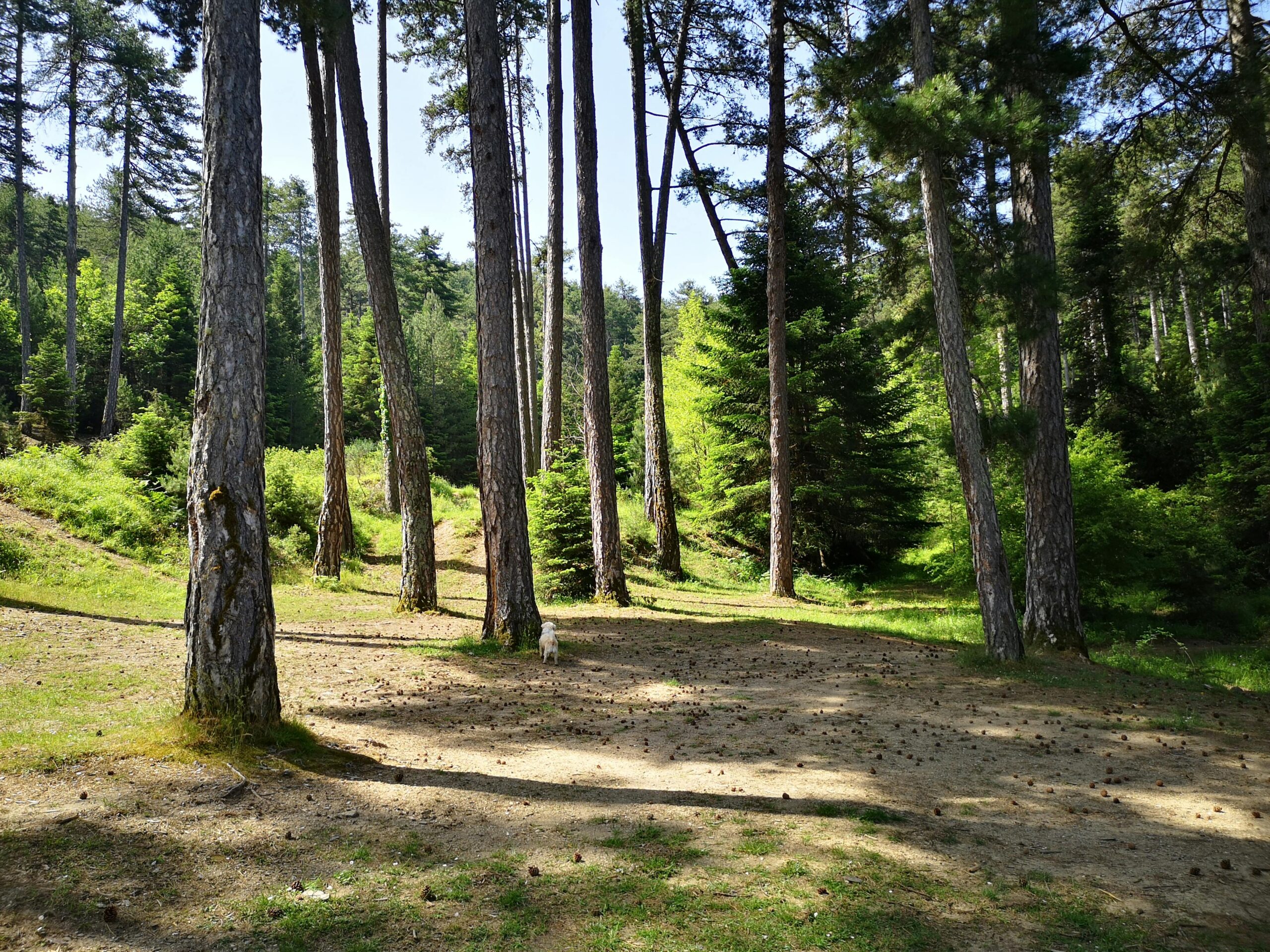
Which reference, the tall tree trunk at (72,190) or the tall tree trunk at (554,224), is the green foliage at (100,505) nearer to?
the tall tree trunk at (554,224)

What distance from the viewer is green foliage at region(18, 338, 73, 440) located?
2308 cm

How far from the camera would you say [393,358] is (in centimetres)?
1199

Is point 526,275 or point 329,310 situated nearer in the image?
point 329,310

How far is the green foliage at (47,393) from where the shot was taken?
23078 millimetres

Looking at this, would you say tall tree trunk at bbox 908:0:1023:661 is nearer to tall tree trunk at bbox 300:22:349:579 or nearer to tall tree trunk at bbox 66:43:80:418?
tall tree trunk at bbox 300:22:349:579

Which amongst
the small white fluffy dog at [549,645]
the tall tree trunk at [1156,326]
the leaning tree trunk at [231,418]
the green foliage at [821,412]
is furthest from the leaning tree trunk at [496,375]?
the tall tree trunk at [1156,326]

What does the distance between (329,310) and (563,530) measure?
6702 mm

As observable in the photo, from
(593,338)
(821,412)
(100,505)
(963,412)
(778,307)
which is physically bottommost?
(100,505)

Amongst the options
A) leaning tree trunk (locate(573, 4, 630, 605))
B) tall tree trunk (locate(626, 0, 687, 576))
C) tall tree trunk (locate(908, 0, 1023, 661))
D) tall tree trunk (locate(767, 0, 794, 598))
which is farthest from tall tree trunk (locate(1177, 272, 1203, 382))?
leaning tree trunk (locate(573, 4, 630, 605))

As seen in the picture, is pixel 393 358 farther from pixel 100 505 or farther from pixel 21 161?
pixel 21 161

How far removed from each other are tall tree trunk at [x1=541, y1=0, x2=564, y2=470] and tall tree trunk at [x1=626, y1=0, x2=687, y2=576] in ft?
6.41

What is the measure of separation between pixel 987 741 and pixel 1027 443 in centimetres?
430

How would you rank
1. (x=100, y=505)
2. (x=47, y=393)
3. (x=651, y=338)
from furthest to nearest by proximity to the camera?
(x=47, y=393), (x=651, y=338), (x=100, y=505)

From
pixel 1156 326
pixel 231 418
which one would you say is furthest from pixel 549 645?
pixel 1156 326
